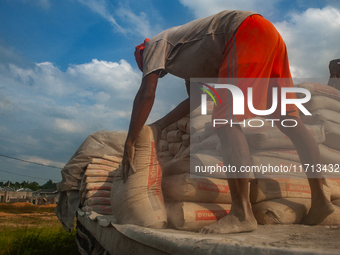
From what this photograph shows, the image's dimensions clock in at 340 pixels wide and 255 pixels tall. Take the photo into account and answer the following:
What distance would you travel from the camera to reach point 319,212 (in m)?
1.31

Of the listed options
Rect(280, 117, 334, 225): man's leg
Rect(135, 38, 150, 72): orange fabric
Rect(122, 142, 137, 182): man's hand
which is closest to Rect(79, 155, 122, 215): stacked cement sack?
Rect(122, 142, 137, 182): man's hand

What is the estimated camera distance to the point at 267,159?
200 centimetres

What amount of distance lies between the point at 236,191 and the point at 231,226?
15 centimetres

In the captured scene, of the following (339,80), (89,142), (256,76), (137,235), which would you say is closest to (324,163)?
(256,76)

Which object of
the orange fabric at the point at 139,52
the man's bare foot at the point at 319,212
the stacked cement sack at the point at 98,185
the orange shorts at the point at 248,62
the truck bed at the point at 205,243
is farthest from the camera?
the stacked cement sack at the point at 98,185

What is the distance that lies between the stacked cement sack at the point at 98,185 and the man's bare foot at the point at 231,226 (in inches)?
56.4

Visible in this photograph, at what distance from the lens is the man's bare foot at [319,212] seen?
1.30m

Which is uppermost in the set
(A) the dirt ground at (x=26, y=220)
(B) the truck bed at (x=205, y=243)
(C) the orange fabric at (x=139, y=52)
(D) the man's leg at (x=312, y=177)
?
(C) the orange fabric at (x=139, y=52)

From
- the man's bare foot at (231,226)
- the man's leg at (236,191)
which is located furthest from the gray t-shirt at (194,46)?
the man's bare foot at (231,226)

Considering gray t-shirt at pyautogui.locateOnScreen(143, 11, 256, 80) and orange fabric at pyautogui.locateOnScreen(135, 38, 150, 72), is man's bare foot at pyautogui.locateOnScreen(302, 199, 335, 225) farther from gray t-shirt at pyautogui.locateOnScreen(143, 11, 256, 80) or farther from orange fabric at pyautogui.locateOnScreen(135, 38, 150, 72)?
orange fabric at pyautogui.locateOnScreen(135, 38, 150, 72)

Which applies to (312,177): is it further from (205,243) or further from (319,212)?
(205,243)

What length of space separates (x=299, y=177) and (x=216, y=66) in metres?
1.05

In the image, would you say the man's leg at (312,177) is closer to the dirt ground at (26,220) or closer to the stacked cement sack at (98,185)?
the stacked cement sack at (98,185)

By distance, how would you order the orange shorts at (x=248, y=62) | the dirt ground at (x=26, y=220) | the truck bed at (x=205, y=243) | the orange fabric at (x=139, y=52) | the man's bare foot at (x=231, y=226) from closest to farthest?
1. the truck bed at (x=205, y=243)
2. the man's bare foot at (x=231, y=226)
3. the orange shorts at (x=248, y=62)
4. the orange fabric at (x=139, y=52)
5. the dirt ground at (x=26, y=220)
